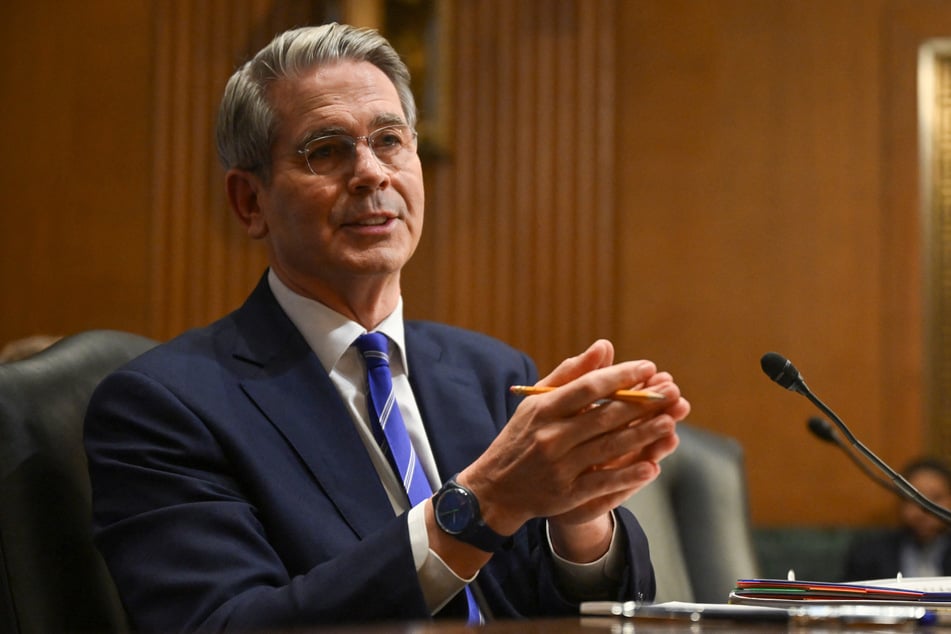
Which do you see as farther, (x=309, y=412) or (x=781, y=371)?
(x=309, y=412)

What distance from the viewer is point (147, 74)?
5340mm

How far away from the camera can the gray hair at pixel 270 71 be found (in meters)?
2.03

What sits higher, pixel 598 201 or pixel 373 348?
pixel 598 201

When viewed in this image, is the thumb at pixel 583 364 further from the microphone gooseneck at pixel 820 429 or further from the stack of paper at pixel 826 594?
the microphone gooseneck at pixel 820 429

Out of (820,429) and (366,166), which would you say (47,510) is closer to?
(366,166)

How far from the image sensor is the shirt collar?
1.96 meters

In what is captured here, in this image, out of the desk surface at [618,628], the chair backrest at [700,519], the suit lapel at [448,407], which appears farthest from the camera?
the chair backrest at [700,519]

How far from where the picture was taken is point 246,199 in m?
2.12

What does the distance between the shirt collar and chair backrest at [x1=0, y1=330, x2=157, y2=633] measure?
0.34 metres

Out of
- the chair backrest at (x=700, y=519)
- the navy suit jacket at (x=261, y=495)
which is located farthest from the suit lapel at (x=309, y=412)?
the chair backrest at (x=700, y=519)

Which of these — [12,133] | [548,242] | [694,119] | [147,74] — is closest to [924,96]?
[694,119]

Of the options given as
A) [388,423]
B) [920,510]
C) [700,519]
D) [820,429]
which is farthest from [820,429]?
[920,510]

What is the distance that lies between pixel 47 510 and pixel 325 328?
1.59ft

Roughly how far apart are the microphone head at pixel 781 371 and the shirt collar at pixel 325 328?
1.92 feet
